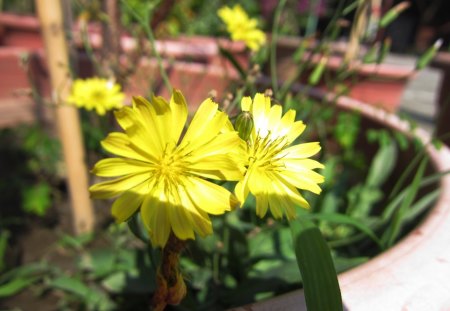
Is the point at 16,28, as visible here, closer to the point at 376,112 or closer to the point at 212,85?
the point at 212,85

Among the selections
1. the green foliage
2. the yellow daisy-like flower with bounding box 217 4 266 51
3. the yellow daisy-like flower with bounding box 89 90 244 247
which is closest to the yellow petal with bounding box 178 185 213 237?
the yellow daisy-like flower with bounding box 89 90 244 247

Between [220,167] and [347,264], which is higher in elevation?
[220,167]

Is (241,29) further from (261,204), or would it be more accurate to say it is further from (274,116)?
(261,204)

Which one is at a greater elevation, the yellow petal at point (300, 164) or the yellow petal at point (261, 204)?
the yellow petal at point (300, 164)

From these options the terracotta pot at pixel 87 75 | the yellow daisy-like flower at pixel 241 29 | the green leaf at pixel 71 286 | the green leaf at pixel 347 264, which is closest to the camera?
the green leaf at pixel 347 264

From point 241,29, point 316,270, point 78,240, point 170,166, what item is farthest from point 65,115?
point 316,270

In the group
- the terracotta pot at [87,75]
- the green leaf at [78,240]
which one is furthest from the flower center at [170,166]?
the terracotta pot at [87,75]

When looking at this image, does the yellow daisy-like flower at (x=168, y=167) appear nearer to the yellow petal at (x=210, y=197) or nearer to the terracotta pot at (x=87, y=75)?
the yellow petal at (x=210, y=197)
